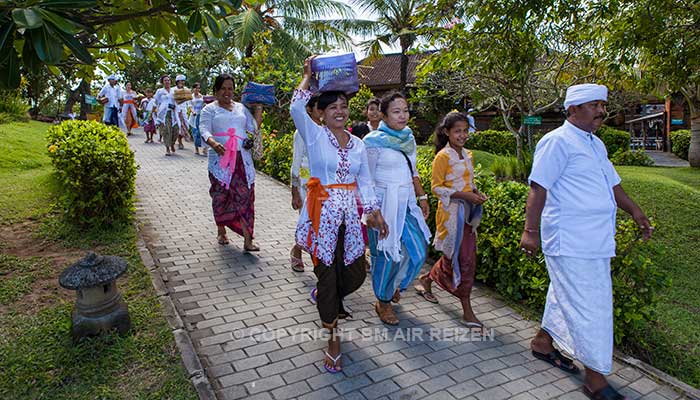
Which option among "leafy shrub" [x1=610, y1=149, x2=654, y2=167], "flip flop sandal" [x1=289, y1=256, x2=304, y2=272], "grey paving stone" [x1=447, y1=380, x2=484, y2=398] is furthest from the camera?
"leafy shrub" [x1=610, y1=149, x2=654, y2=167]

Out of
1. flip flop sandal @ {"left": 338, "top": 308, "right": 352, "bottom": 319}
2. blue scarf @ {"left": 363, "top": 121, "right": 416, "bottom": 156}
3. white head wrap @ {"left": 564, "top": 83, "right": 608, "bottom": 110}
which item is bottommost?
flip flop sandal @ {"left": 338, "top": 308, "right": 352, "bottom": 319}

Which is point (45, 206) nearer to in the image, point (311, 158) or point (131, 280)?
point (131, 280)

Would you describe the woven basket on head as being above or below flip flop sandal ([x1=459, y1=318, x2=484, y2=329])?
above

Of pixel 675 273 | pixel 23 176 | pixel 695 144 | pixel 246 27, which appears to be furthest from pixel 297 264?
pixel 246 27

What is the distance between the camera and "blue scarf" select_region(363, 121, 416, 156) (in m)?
3.98

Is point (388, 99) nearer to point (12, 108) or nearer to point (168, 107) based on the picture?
point (168, 107)

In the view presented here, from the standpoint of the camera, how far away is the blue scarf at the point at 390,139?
3.98m

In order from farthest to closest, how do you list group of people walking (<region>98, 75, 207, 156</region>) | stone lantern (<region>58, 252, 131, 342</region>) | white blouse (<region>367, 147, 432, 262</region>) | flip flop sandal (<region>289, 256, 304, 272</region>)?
group of people walking (<region>98, 75, 207, 156</region>)
flip flop sandal (<region>289, 256, 304, 272</region>)
white blouse (<region>367, 147, 432, 262</region>)
stone lantern (<region>58, 252, 131, 342</region>)

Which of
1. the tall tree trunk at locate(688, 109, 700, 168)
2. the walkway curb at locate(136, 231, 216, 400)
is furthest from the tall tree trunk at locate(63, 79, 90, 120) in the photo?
the tall tree trunk at locate(688, 109, 700, 168)

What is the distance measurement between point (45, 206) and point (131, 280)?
3247 mm

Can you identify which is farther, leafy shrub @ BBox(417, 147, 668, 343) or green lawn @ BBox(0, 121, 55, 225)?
green lawn @ BBox(0, 121, 55, 225)

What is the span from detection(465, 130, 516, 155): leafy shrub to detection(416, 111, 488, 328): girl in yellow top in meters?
16.5

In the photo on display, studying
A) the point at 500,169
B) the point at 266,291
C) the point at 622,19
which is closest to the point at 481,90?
the point at 500,169

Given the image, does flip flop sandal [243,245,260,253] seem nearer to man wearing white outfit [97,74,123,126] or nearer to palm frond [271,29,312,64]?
man wearing white outfit [97,74,123,126]
